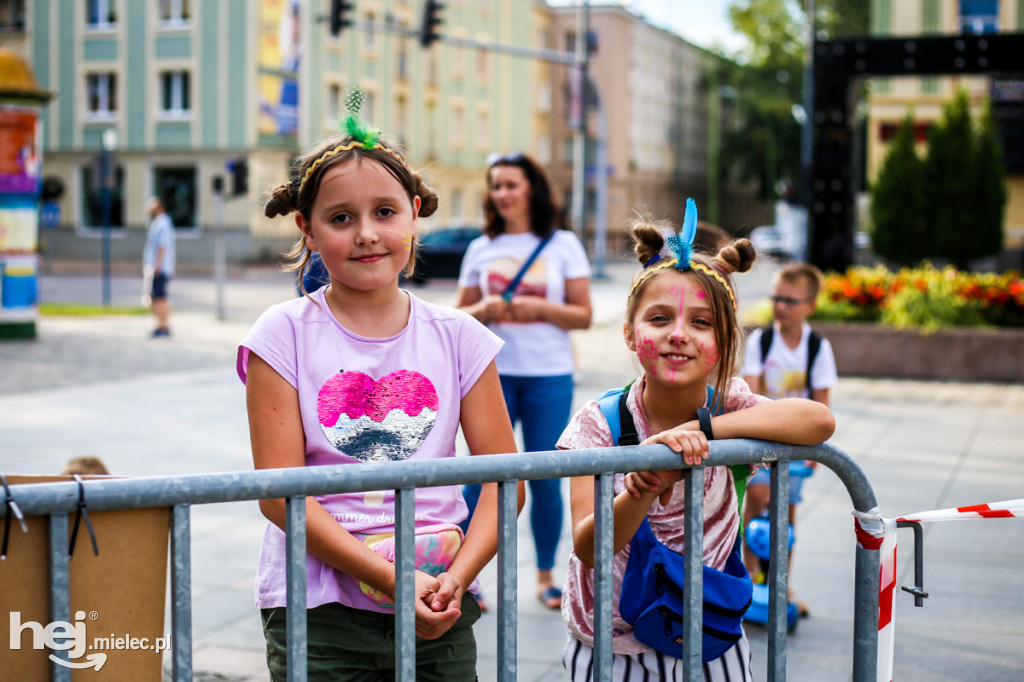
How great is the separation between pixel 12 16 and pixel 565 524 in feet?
139

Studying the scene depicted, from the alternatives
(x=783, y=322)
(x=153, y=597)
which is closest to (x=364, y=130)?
(x=153, y=597)

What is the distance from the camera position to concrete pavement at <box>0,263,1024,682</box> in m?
4.52

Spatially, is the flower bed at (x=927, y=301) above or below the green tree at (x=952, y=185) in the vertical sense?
below

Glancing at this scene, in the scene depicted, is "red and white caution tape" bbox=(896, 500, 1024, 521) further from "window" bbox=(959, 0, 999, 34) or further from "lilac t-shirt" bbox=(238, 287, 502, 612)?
"window" bbox=(959, 0, 999, 34)

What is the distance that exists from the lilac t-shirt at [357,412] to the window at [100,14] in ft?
140

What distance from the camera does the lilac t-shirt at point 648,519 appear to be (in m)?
2.63

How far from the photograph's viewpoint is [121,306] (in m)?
24.2

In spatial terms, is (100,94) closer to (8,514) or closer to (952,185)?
(952,185)

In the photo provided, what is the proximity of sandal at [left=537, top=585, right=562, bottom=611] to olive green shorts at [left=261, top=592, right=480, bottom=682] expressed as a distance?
2.63 m

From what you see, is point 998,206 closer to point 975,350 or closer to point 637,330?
point 975,350

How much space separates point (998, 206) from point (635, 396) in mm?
22466

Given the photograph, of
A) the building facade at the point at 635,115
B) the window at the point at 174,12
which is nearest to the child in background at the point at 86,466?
the window at the point at 174,12

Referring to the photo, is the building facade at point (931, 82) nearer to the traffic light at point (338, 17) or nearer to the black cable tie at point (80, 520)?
the traffic light at point (338, 17)

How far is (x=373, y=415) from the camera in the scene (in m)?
2.40
